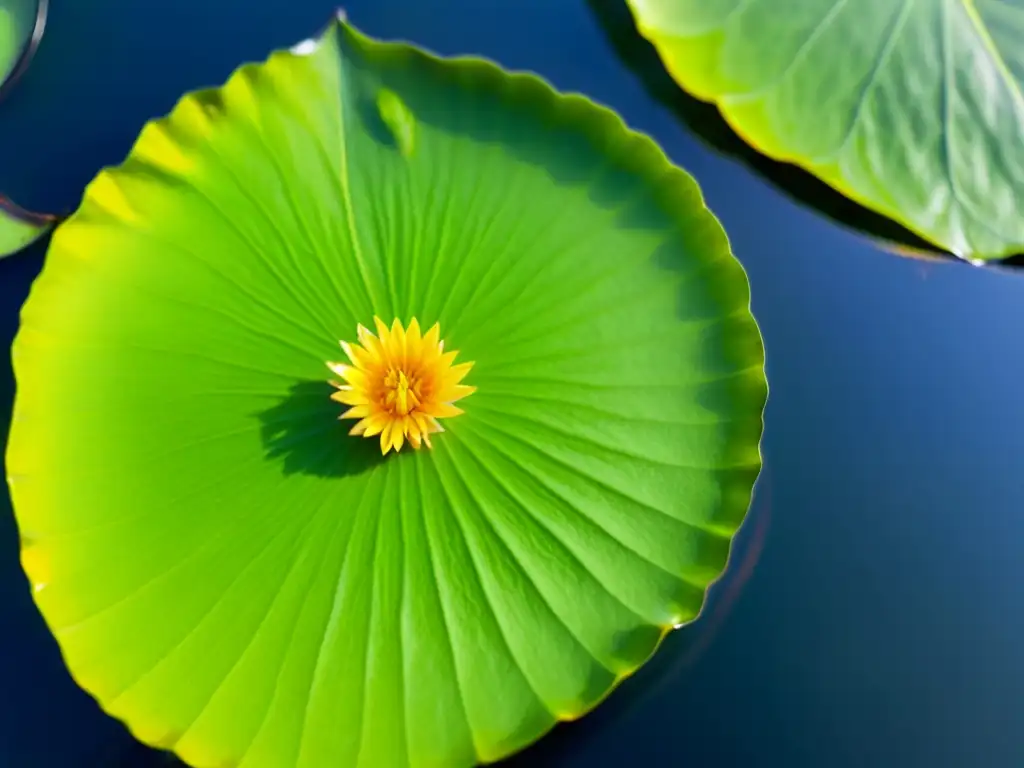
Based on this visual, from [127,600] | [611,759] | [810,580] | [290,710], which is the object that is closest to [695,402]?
[810,580]

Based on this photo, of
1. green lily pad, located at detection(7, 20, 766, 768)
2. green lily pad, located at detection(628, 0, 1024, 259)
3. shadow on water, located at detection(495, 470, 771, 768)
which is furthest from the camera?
green lily pad, located at detection(628, 0, 1024, 259)

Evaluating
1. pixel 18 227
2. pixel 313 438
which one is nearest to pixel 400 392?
pixel 313 438

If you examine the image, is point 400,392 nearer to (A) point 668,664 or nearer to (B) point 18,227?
(A) point 668,664

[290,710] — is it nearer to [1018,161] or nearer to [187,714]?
[187,714]

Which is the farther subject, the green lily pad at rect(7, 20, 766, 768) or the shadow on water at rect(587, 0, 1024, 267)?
the shadow on water at rect(587, 0, 1024, 267)

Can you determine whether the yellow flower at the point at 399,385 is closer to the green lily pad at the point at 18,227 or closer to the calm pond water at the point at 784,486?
the calm pond water at the point at 784,486

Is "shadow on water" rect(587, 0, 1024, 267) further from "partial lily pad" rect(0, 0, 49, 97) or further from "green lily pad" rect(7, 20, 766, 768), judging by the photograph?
"partial lily pad" rect(0, 0, 49, 97)

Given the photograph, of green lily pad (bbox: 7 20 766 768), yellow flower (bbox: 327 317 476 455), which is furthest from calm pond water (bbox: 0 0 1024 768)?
yellow flower (bbox: 327 317 476 455)
